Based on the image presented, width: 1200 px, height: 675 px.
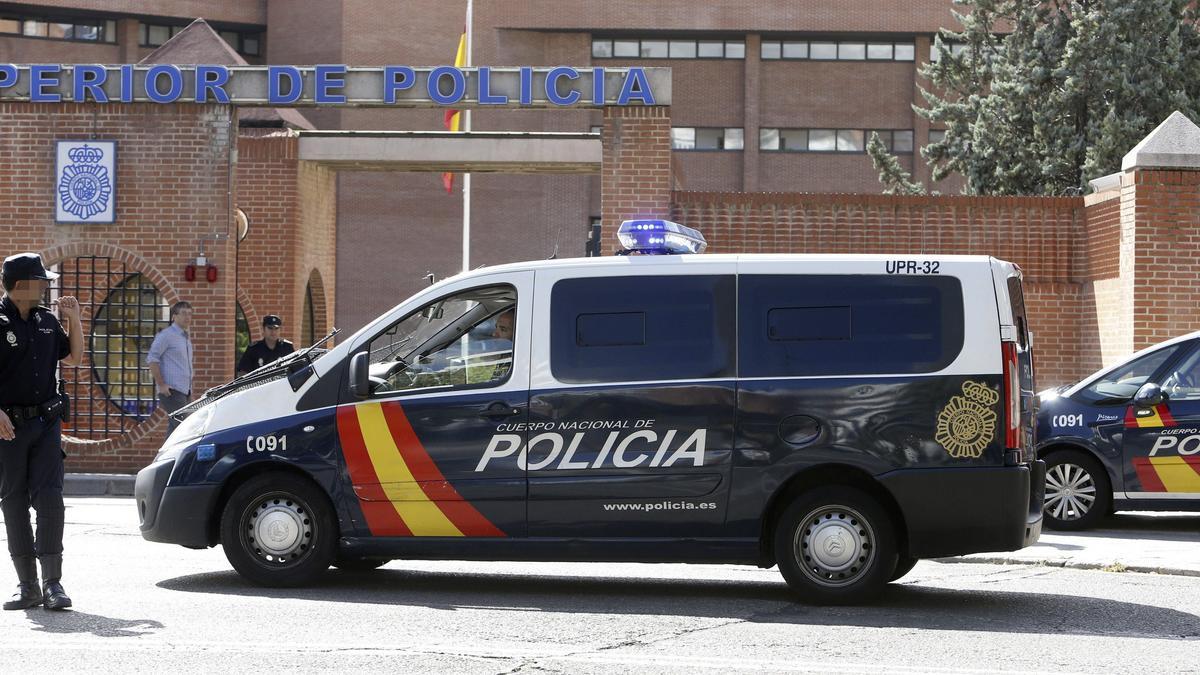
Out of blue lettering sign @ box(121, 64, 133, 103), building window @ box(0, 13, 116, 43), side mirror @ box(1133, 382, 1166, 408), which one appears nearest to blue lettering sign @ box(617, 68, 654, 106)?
blue lettering sign @ box(121, 64, 133, 103)

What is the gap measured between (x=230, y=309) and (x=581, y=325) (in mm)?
9505

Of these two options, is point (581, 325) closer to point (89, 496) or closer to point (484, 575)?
point (484, 575)

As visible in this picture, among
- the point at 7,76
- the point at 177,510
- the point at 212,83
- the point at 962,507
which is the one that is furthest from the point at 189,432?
the point at 7,76

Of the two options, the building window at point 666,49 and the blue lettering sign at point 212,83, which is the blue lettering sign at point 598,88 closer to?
the blue lettering sign at point 212,83

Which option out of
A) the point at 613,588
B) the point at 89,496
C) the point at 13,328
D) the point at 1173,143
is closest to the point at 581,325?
the point at 613,588

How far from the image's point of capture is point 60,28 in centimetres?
4544

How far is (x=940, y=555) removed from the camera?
8391 millimetres

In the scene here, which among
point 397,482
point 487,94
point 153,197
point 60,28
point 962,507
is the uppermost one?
point 60,28

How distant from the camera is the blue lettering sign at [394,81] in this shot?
16.7 meters

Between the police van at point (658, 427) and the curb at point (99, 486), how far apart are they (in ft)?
24.7

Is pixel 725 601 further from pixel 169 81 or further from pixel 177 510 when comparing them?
pixel 169 81

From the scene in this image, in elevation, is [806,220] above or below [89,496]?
above

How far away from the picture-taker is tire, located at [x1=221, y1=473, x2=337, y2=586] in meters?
8.77

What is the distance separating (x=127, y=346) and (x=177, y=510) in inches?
394
